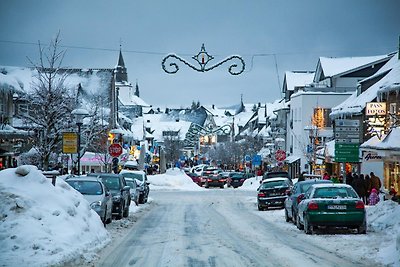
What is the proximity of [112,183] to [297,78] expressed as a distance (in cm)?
5535

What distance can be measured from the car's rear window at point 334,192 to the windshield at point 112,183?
869 cm

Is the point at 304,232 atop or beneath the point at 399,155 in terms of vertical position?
beneath

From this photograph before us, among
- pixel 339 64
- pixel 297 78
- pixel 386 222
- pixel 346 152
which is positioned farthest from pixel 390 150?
pixel 297 78

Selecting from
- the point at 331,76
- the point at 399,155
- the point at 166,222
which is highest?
the point at 331,76

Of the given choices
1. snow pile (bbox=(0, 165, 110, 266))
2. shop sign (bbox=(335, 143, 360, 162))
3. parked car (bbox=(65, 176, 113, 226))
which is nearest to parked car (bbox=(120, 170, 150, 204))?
shop sign (bbox=(335, 143, 360, 162))

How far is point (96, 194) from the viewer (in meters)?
22.1

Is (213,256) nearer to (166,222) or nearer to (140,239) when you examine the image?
(140,239)

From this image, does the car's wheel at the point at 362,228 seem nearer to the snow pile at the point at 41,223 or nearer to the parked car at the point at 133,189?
the snow pile at the point at 41,223

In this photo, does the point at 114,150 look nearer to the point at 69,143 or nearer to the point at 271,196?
the point at 271,196

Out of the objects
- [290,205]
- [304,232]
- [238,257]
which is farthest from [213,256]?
[290,205]

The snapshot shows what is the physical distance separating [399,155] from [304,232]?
10646 millimetres

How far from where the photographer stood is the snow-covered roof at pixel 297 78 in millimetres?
77875

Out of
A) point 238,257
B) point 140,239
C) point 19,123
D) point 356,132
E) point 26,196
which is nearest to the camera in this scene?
point 238,257

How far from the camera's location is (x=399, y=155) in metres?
29.6
